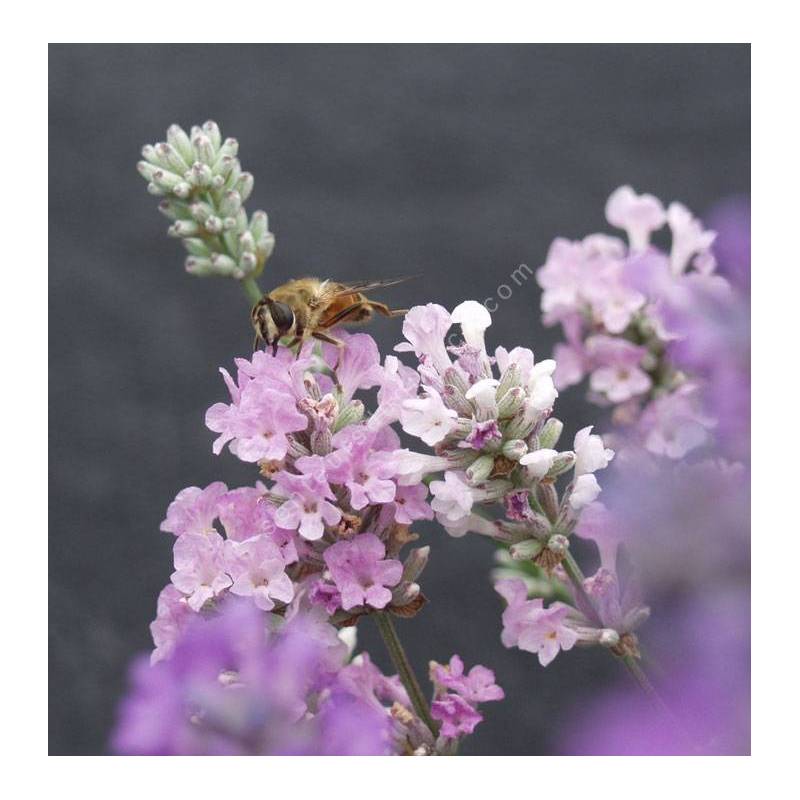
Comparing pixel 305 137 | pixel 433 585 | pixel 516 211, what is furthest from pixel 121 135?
pixel 433 585

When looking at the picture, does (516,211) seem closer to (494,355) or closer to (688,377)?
(688,377)

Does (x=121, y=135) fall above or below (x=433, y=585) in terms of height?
above

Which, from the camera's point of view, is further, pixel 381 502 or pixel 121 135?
pixel 121 135

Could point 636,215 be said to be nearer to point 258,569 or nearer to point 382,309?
point 382,309

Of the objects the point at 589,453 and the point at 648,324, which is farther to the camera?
the point at 648,324

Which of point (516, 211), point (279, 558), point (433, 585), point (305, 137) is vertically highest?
point (305, 137)

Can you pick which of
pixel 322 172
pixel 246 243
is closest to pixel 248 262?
pixel 246 243

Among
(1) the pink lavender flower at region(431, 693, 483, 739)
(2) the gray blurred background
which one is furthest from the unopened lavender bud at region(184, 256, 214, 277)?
(2) the gray blurred background
